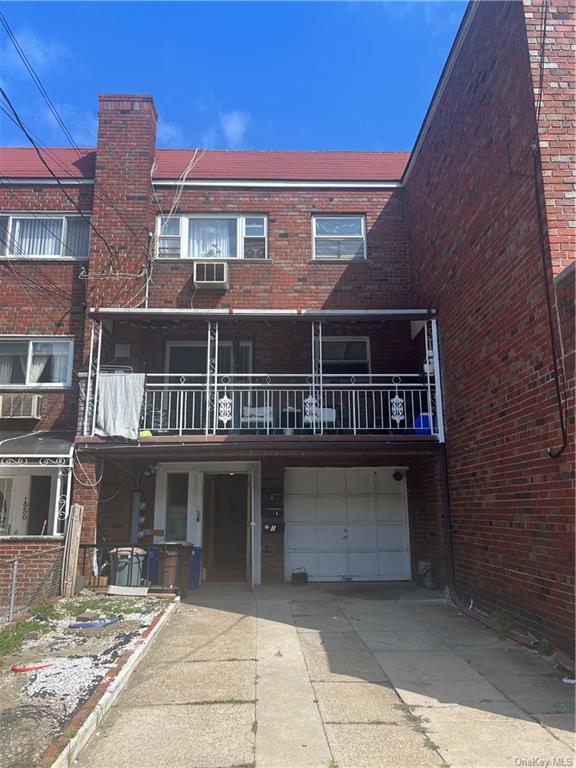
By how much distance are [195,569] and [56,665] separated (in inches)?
176

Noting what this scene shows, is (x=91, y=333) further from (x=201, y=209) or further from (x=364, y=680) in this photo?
(x=364, y=680)

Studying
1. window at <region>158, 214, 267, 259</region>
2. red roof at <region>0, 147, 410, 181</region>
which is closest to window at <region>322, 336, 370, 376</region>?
window at <region>158, 214, 267, 259</region>

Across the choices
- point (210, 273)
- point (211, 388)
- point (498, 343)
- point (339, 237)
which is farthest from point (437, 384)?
point (210, 273)

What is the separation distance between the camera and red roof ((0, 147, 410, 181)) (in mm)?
11789

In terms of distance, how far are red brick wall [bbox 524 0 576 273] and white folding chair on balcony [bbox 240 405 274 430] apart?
5318 millimetres

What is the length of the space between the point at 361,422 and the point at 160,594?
453 cm

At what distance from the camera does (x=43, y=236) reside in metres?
11.4

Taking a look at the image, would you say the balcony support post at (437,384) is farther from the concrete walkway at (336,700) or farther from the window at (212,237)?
the window at (212,237)

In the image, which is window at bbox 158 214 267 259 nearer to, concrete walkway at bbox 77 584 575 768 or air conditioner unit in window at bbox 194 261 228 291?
air conditioner unit in window at bbox 194 261 228 291

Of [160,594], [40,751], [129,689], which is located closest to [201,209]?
[160,594]

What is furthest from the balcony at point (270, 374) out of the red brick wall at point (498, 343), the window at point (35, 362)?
the window at point (35, 362)

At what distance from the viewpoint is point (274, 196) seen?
1180 centimetres

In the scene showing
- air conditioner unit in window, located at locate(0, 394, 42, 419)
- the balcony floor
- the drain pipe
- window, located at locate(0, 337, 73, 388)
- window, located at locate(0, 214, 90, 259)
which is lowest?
the drain pipe

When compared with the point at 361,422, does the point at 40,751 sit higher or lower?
lower
